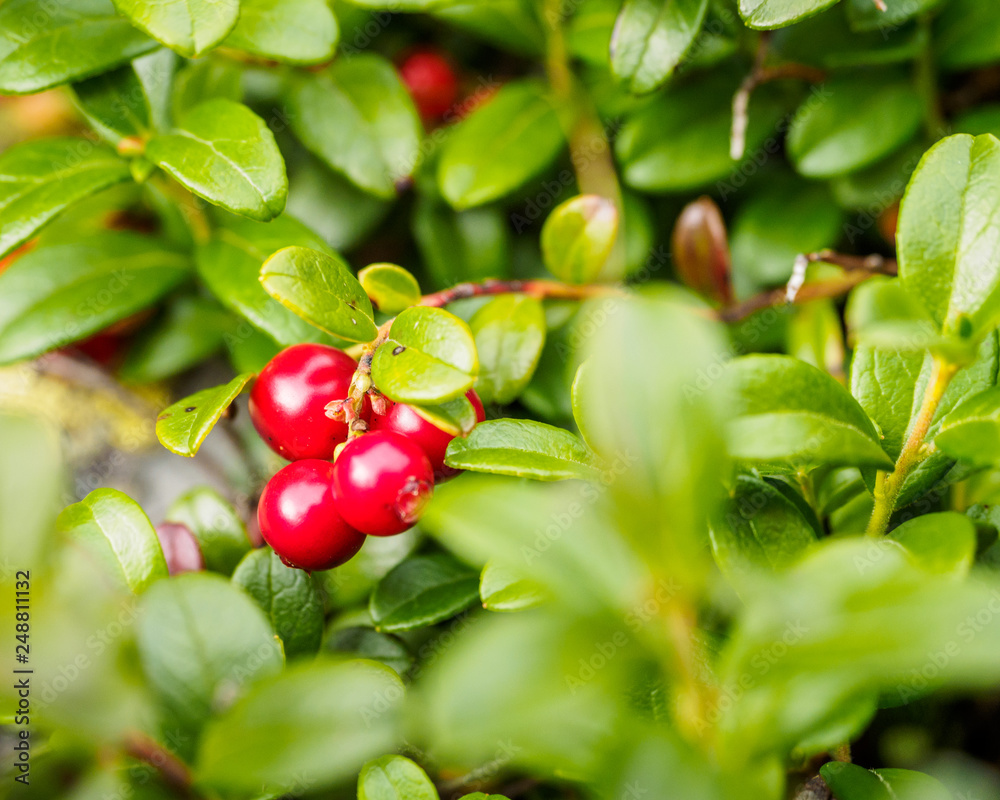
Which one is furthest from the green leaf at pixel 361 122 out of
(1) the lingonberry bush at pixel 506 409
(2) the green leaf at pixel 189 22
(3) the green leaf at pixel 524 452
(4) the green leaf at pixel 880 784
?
(4) the green leaf at pixel 880 784

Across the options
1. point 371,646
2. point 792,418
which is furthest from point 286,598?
point 792,418

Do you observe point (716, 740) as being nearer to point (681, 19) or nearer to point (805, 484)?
point (805, 484)

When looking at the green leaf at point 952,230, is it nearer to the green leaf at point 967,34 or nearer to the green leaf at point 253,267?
the green leaf at point 967,34

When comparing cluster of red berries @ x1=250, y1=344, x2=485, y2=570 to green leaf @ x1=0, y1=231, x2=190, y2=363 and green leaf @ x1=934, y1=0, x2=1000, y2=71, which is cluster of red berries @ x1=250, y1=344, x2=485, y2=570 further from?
green leaf @ x1=934, y1=0, x2=1000, y2=71

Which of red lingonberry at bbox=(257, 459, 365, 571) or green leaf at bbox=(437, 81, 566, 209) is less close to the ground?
green leaf at bbox=(437, 81, 566, 209)

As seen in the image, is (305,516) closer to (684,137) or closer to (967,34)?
(684,137)

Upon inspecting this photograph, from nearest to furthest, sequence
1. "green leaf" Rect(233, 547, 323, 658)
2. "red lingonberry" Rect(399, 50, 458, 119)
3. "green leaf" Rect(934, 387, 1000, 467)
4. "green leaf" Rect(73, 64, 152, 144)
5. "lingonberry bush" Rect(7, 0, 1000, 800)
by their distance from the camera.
A: "lingonberry bush" Rect(7, 0, 1000, 800) < "green leaf" Rect(934, 387, 1000, 467) < "green leaf" Rect(233, 547, 323, 658) < "green leaf" Rect(73, 64, 152, 144) < "red lingonberry" Rect(399, 50, 458, 119)

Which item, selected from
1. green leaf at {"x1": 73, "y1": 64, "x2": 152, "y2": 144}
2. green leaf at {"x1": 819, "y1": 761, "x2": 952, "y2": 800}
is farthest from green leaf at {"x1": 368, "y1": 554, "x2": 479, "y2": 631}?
green leaf at {"x1": 73, "y1": 64, "x2": 152, "y2": 144}
